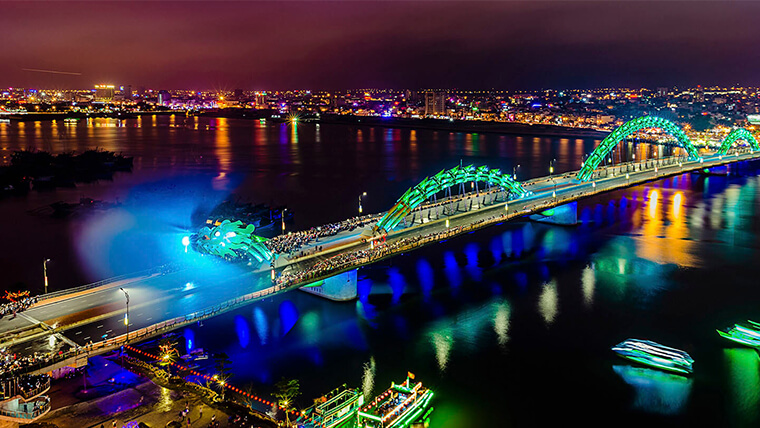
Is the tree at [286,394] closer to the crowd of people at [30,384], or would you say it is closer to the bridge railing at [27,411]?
the bridge railing at [27,411]

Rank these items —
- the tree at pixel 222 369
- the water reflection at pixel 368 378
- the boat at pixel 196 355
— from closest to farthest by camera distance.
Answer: the tree at pixel 222 369 < the water reflection at pixel 368 378 < the boat at pixel 196 355

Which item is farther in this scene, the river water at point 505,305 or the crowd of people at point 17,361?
the river water at point 505,305

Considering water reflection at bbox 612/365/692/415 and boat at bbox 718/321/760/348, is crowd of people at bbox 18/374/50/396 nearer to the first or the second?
water reflection at bbox 612/365/692/415

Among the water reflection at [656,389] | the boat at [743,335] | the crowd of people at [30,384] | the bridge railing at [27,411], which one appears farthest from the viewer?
the boat at [743,335]

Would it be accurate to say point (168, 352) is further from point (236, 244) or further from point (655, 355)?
point (655, 355)

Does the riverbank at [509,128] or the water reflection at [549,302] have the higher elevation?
the riverbank at [509,128]

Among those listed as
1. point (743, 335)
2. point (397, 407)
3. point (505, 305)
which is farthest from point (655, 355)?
point (397, 407)

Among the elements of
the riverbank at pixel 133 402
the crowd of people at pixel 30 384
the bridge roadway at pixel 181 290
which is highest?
the bridge roadway at pixel 181 290

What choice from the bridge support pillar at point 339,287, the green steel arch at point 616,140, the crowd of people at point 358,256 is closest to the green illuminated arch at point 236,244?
the crowd of people at point 358,256
